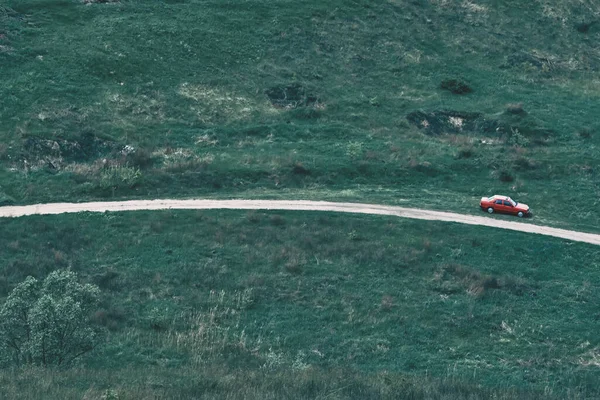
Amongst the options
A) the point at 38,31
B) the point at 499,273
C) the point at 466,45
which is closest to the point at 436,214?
the point at 499,273

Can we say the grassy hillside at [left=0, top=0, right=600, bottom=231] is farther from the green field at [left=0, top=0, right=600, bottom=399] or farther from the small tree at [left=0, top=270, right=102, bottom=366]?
the small tree at [left=0, top=270, right=102, bottom=366]

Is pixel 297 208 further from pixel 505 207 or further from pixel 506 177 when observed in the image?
pixel 506 177

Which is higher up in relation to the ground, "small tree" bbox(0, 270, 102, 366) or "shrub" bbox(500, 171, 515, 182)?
"small tree" bbox(0, 270, 102, 366)

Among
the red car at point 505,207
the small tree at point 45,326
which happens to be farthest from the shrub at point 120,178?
the red car at point 505,207

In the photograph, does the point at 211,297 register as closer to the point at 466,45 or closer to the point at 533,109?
the point at 533,109

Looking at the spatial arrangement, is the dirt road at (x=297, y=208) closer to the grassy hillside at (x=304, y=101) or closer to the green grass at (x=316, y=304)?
the green grass at (x=316, y=304)

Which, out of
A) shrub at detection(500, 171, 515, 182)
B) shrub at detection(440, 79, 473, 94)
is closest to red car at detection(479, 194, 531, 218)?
shrub at detection(500, 171, 515, 182)
